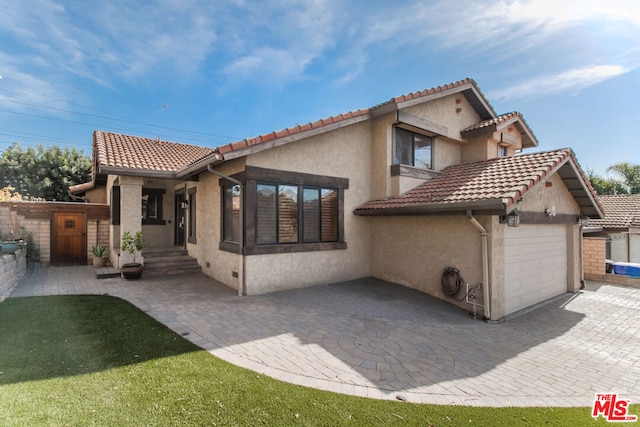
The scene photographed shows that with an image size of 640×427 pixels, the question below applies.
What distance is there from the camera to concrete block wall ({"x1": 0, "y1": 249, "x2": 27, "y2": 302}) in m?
8.11

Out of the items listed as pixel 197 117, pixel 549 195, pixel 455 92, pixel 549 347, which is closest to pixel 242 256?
pixel 549 347

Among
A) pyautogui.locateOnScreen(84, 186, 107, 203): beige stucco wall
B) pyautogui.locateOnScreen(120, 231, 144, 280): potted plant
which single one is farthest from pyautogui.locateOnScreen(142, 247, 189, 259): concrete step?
pyautogui.locateOnScreen(84, 186, 107, 203): beige stucco wall

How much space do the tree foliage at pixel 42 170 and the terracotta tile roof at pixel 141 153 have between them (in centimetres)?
1627

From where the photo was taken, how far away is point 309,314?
7.52 metres

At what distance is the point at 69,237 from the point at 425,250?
1638cm

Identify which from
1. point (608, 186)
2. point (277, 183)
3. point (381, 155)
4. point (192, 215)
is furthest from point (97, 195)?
point (608, 186)

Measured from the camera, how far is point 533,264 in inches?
370

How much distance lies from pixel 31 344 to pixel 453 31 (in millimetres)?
15196

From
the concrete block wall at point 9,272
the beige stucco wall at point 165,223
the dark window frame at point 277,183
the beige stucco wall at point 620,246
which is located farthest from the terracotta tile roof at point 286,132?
the beige stucco wall at point 620,246

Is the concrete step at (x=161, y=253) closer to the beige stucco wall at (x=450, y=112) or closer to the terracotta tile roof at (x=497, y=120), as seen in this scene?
the beige stucco wall at (x=450, y=112)

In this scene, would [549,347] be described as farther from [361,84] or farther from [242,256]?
[361,84]

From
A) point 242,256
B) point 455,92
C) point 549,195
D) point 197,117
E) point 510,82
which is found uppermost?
point 197,117

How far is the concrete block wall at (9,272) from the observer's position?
26.6 ft

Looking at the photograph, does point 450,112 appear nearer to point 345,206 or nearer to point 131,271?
point 345,206
